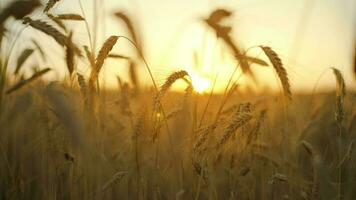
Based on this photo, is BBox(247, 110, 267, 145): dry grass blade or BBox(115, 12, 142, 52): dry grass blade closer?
BBox(247, 110, 267, 145): dry grass blade

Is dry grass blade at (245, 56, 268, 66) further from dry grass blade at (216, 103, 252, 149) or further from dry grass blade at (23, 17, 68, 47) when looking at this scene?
dry grass blade at (23, 17, 68, 47)

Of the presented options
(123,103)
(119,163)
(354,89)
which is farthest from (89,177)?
(354,89)

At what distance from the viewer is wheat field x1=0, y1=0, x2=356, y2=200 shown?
1.99m

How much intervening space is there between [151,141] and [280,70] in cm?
88

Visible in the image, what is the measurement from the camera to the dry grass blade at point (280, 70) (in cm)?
192

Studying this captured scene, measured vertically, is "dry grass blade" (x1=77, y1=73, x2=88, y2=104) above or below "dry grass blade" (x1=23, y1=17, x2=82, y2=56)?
below

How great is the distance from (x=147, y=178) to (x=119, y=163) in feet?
1.43

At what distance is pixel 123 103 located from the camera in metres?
2.94

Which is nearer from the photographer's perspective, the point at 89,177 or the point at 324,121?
the point at 89,177

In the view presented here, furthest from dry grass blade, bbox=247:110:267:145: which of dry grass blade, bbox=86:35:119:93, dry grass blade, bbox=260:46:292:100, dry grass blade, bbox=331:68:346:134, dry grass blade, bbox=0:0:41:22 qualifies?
dry grass blade, bbox=0:0:41:22

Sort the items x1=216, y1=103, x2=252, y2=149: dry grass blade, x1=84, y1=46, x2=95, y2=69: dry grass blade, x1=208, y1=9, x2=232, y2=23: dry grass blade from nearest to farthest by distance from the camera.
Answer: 1. x1=216, y1=103, x2=252, y2=149: dry grass blade
2. x1=84, y1=46, x2=95, y2=69: dry grass blade
3. x1=208, y1=9, x2=232, y2=23: dry grass blade

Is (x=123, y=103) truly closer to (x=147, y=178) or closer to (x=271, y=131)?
(x=147, y=178)

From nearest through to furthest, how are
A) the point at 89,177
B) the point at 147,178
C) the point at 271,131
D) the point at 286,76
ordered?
the point at 286,76 < the point at 89,177 < the point at 147,178 < the point at 271,131

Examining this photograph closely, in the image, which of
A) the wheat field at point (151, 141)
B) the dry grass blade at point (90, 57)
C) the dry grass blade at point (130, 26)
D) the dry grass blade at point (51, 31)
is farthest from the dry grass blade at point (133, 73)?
the dry grass blade at point (51, 31)
